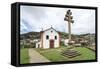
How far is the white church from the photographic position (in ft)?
9.50

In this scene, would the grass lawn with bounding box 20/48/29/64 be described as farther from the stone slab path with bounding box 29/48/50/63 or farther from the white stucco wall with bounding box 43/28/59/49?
the white stucco wall with bounding box 43/28/59/49

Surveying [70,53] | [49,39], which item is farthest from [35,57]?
[70,53]

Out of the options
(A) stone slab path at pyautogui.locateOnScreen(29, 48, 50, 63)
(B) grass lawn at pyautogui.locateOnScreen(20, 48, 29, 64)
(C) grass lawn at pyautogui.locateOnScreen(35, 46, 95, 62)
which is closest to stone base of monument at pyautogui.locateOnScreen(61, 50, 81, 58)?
(C) grass lawn at pyautogui.locateOnScreen(35, 46, 95, 62)

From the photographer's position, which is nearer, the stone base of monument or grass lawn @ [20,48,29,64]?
grass lawn @ [20,48,29,64]

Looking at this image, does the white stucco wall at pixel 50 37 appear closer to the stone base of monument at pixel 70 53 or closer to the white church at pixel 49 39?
the white church at pixel 49 39

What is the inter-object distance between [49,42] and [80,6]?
22.6 inches

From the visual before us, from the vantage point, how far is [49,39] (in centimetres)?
294

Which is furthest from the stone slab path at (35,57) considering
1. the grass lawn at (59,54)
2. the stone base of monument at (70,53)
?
the stone base of monument at (70,53)

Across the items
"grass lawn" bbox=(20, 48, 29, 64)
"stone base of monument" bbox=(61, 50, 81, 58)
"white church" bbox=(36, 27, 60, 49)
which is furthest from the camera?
"stone base of monument" bbox=(61, 50, 81, 58)

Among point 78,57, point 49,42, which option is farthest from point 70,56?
point 49,42

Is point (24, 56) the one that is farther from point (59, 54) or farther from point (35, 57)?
point (59, 54)

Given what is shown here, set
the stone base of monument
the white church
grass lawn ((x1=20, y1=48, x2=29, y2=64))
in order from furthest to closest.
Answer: the stone base of monument → the white church → grass lawn ((x1=20, y1=48, x2=29, y2=64))
